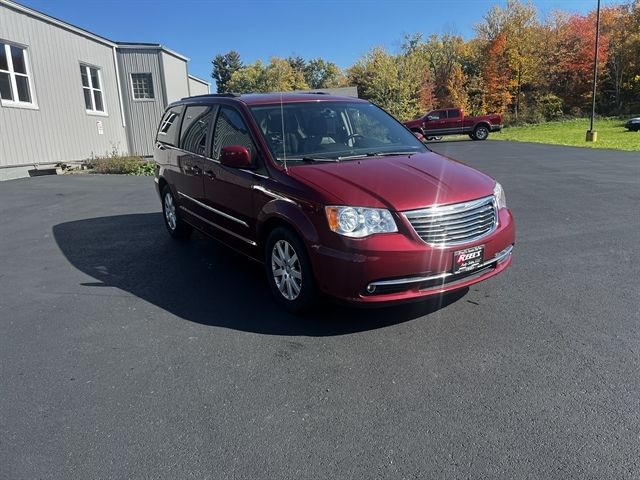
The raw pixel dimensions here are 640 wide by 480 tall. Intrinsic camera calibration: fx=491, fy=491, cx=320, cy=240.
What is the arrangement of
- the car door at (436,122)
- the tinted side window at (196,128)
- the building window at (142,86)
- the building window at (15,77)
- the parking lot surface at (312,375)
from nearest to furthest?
the parking lot surface at (312,375) → the tinted side window at (196,128) → the building window at (15,77) → the building window at (142,86) → the car door at (436,122)

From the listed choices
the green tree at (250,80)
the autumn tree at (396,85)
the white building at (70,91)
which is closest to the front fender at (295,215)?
the white building at (70,91)

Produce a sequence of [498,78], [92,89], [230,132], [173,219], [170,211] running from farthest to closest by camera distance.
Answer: [498,78], [92,89], [170,211], [173,219], [230,132]

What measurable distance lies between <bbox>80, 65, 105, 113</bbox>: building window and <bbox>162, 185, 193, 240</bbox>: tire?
13.5m

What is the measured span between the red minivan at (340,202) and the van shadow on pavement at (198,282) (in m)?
0.27

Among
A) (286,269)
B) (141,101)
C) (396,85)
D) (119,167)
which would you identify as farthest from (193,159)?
(396,85)

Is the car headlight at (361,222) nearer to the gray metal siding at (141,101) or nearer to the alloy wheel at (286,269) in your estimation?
the alloy wheel at (286,269)

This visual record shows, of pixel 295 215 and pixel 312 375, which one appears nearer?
pixel 312 375

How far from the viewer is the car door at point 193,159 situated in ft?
18.3

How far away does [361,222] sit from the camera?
361cm

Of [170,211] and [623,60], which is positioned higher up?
[623,60]

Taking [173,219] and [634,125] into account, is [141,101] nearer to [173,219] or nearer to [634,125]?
[173,219]

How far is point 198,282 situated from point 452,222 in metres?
2.78

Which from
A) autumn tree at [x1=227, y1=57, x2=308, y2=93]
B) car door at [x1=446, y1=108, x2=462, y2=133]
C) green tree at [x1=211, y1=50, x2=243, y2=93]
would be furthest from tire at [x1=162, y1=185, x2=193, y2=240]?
green tree at [x1=211, y1=50, x2=243, y2=93]

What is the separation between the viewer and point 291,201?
3982 millimetres
